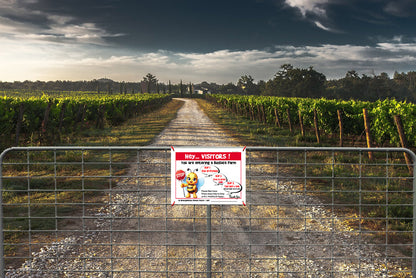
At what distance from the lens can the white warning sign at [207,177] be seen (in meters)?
3.45

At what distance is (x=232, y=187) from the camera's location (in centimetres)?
347

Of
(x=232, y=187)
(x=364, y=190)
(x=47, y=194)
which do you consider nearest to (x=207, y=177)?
(x=232, y=187)

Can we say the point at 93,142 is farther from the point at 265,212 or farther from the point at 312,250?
the point at 312,250

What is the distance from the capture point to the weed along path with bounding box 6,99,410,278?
3.88 meters

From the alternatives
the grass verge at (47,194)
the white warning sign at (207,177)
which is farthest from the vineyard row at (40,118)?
the white warning sign at (207,177)

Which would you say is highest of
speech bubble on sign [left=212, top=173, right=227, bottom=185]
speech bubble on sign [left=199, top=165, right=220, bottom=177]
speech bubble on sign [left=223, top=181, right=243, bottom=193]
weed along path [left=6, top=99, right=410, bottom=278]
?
speech bubble on sign [left=199, top=165, right=220, bottom=177]

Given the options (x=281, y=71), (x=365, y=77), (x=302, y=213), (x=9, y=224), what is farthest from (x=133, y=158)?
(x=281, y=71)

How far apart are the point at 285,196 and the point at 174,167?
5033 mm

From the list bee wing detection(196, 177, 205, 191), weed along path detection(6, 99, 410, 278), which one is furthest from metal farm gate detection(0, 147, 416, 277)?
bee wing detection(196, 177, 205, 191)

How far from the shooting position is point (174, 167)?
3.48m

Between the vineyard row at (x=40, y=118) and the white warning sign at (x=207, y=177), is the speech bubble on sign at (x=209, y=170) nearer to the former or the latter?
the white warning sign at (x=207, y=177)

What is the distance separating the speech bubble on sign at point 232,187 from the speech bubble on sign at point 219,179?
36 millimetres

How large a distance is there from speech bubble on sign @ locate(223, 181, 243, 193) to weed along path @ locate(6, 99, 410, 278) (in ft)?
0.56

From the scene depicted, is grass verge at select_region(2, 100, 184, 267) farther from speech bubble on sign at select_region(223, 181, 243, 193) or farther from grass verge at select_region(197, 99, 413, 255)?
grass verge at select_region(197, 99, 413, 255)
